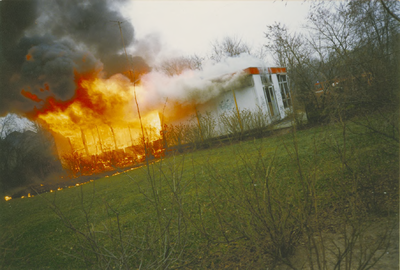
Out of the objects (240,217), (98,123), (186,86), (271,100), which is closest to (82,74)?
(98,123)

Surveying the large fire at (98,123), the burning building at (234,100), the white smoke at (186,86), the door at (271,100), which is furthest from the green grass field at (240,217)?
the door at (271,100)

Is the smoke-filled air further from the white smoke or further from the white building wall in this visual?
the white building wall

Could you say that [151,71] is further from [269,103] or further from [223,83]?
[269,103]

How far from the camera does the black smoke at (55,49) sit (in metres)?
13.6

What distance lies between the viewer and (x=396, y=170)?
3832mm

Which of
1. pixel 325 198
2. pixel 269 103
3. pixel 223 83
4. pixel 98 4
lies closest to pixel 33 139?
pixel 98 4

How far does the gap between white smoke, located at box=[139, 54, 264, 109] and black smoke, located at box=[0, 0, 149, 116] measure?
57.6 inches

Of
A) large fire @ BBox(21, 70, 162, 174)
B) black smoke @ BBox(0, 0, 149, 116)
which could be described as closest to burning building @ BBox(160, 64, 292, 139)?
large fire @ BBox(21, 70, 162, 174)

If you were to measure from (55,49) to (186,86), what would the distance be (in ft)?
24.5

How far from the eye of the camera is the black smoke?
1358cm

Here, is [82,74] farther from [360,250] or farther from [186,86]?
[360,250]

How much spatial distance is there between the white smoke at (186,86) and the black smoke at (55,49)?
1.46 m

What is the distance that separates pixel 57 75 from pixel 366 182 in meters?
15.9

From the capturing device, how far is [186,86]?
16.3 m
